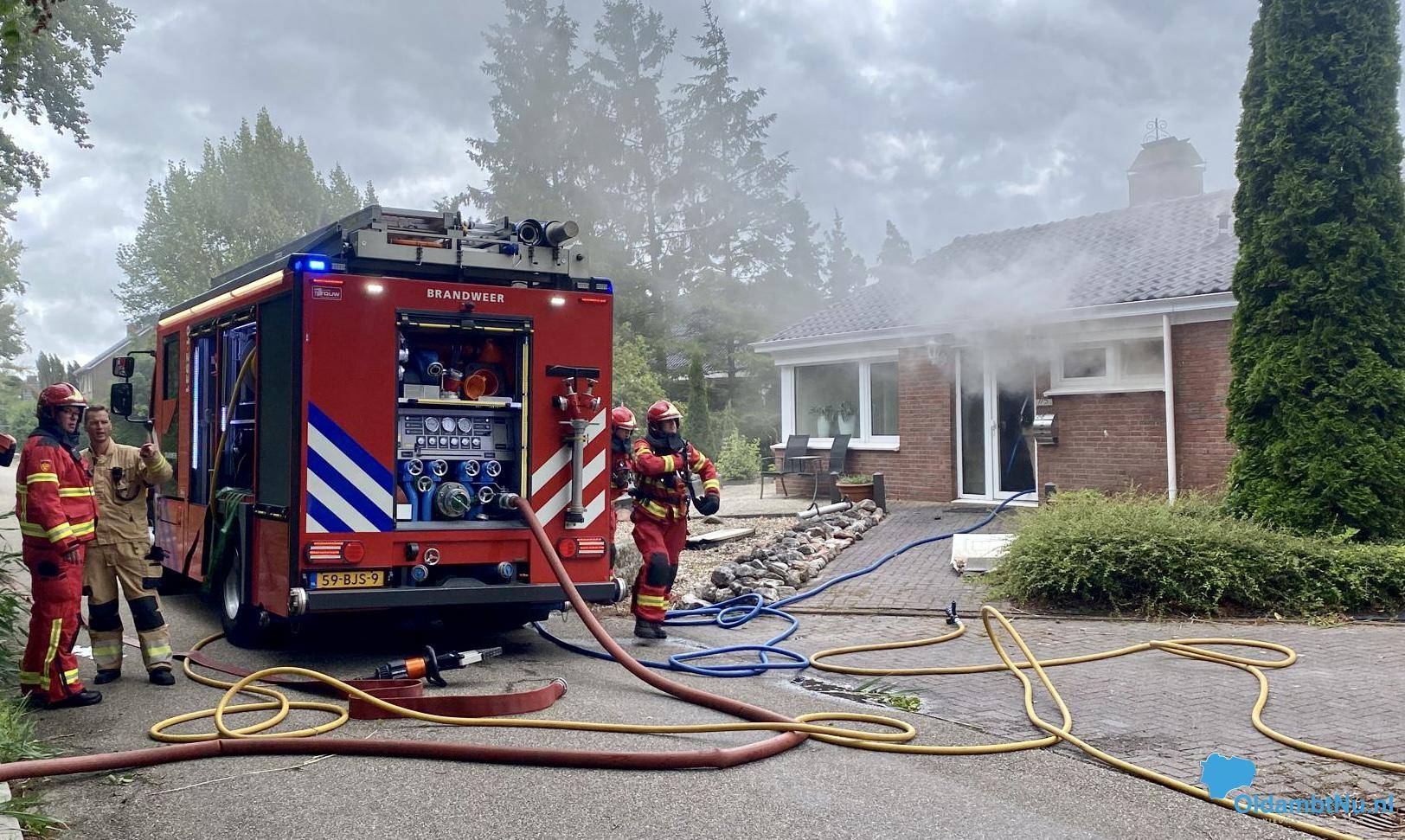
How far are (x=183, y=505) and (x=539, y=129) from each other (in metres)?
32.5

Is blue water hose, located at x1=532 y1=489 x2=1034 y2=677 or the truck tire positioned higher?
the truck tire

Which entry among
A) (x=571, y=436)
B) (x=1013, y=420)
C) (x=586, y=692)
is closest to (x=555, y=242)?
(x=571, y=436)

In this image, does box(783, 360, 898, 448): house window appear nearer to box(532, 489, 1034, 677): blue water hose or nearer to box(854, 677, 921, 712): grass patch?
box(532, 489, 1034, 677): blue water hose

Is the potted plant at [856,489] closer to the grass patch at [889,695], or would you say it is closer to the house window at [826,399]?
the house window at [826,399]

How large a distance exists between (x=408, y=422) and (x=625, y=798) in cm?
349

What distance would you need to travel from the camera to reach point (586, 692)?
6.01 m

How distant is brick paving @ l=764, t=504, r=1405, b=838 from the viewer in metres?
4.61

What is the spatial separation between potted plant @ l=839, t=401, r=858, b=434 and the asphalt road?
11.4 metres

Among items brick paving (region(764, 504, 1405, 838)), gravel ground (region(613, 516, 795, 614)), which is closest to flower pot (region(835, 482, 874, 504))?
gravel ground (region(613, 516, 795, 614))

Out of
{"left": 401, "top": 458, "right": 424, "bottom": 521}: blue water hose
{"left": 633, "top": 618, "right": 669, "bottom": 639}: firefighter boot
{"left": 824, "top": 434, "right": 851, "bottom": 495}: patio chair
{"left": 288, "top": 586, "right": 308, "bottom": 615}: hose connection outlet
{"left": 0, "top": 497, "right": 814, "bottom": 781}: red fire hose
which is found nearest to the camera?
{"left": 0, "top": 497, "right": 814, "bottom": 781}: red fire hose

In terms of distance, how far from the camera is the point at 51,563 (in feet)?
19.1

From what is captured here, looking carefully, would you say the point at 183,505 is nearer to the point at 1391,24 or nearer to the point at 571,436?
the point at 571,436

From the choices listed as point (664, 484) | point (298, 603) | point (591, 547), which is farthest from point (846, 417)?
point (298, 603)

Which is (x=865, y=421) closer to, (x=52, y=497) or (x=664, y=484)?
(x=664, y=484)
